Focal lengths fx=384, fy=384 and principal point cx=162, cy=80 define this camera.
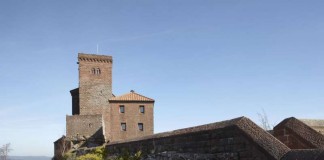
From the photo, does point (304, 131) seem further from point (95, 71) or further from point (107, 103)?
point (95, 71)

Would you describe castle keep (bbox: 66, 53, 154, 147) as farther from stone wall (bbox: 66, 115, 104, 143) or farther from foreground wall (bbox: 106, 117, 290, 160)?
foreground wall (bbox: 106, 117, 290, 160)

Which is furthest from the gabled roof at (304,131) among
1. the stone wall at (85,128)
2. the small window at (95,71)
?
the small window at (95,71)

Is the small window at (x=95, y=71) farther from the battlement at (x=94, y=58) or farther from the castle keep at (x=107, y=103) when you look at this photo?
the battlement at (x=94, y=58)

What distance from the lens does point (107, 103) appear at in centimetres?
4831

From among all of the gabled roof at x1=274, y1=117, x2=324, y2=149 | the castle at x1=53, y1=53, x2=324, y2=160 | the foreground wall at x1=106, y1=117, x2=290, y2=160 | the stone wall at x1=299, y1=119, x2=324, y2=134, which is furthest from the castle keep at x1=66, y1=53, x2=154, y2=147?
the gabled roof at x1=274, y1=117, x2=324, y2=149

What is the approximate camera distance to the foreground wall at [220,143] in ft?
26.1

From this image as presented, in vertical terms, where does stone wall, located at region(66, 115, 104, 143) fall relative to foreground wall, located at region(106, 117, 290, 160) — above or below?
above

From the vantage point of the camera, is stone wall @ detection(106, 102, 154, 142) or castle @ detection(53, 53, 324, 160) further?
stone wall @ detection(106, 102, 154, 142)

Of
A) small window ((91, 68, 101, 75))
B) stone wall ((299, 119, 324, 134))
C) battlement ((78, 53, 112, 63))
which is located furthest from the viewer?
battlement ((78, 53, 112, 63))

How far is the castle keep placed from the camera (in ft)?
156

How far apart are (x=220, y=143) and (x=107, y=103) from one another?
39.7 m

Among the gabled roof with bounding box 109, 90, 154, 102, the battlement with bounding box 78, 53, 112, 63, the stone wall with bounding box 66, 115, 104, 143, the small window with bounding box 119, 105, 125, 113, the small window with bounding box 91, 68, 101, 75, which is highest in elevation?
the battlement with bounding box 78, 53, 112, 63

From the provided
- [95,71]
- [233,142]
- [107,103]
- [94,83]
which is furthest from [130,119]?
[233,142]

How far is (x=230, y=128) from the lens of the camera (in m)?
9.20
